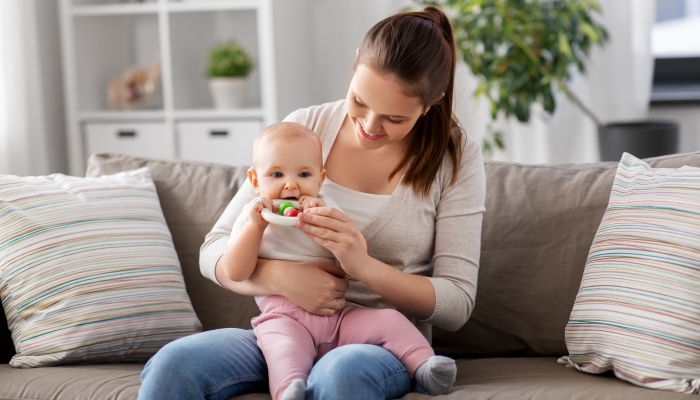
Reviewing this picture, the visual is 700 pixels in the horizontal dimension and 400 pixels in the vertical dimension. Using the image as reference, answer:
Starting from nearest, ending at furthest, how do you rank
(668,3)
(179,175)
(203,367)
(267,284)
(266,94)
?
1. (203,367)
2. (267,284)
3. (179,175)
4. (266,94)
5. (668,3)

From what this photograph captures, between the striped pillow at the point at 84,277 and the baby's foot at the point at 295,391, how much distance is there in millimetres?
517

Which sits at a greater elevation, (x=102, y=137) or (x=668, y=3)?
(x=668, y=3)

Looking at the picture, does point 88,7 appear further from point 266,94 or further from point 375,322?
point 375,322

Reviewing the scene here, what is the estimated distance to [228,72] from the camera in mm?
3309

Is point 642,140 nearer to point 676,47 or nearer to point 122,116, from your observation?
point 676,47

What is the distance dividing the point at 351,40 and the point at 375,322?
Answer: 226 cm

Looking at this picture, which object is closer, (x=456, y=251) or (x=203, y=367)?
(x=203, y=367)

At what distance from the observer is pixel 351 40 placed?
344cm

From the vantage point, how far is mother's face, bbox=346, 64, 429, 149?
1.35m

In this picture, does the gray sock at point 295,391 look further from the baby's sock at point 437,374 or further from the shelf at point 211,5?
the shelf at point 211,5

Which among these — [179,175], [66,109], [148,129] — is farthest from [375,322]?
[66,109]

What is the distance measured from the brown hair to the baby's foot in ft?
1.55

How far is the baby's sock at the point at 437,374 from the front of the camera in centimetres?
129

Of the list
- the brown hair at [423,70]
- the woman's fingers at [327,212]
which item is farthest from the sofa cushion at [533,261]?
the woman's fingers at [327,212]
